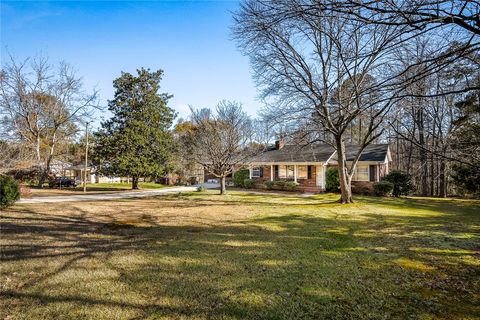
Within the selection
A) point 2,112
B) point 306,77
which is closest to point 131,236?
point 306,77

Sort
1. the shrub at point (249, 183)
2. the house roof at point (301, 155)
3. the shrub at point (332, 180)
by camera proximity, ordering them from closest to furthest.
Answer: the shrub at point (332, 180)
the house roof at point (301, 155)
the shrub at point (249, 183)

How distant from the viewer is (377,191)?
68.5ft

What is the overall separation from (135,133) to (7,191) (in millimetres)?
14245

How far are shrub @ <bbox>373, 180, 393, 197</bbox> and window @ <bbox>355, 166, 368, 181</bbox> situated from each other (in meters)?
2.76

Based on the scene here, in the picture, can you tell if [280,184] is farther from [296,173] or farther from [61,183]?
[61,183]

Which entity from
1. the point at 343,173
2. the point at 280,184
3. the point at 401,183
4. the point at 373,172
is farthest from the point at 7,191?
the point at 401,183

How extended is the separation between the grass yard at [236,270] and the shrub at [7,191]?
9.68ft

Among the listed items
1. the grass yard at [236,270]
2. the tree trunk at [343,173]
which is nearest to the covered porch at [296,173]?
the tree trunk at [343,173]

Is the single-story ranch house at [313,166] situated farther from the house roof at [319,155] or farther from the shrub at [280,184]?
the shrub at [280,184]

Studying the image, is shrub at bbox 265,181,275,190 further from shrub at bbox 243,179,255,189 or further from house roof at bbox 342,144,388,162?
house roof at bbox 342,144,388,162

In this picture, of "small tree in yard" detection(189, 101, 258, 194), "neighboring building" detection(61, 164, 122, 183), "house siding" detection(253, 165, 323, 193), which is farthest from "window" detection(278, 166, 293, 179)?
"neighboring building" detection(61, 164, 122, 183)

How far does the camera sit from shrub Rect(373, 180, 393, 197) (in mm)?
20453

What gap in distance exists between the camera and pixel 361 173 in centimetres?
2380

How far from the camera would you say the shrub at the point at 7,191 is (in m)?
11.4
